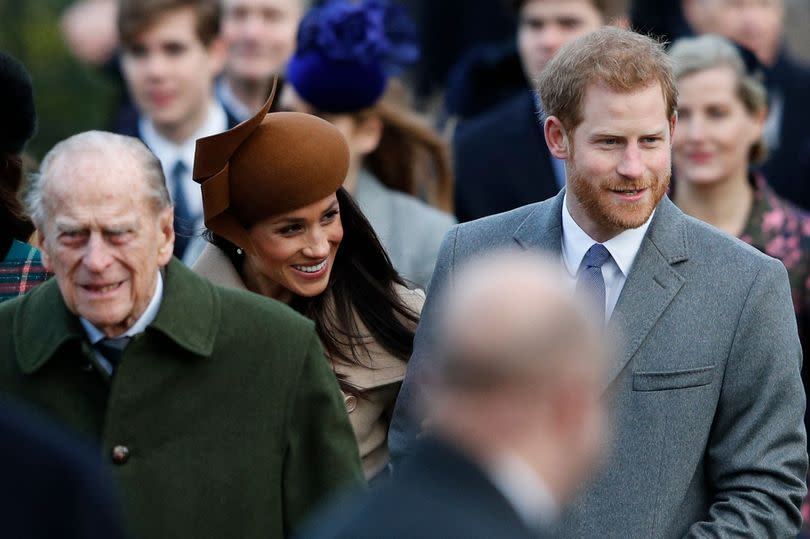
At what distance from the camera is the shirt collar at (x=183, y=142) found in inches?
325

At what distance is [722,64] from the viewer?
6.96 m

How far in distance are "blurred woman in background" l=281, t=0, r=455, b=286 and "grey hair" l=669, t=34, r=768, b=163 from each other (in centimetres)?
94

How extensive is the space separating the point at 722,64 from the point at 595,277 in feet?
8.29

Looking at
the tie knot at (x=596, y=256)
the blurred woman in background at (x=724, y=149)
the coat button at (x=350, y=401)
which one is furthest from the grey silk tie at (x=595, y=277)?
the blurred woman in background at (x=724, y=149)

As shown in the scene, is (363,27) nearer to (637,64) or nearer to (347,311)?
(347,311)

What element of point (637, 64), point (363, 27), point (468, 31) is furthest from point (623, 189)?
point (468, 31)

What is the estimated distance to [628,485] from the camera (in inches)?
178

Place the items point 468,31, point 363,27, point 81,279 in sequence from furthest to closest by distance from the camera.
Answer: point 468,31 < point 363,27 < point 81,279

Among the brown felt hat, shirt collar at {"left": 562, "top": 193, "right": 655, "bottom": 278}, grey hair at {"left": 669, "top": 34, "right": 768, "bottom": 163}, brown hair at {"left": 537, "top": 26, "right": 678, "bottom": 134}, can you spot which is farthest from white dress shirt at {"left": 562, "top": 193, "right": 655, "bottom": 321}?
grey hair at {"left": 669, "top": 34, "right": 768, "bottom": 163}

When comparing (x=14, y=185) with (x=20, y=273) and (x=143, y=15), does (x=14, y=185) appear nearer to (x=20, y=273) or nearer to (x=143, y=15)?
(x=20, y=273)

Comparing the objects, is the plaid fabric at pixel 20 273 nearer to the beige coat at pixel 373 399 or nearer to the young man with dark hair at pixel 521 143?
the beige coat at pixel 373 399

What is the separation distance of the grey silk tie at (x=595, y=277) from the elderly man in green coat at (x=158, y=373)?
0.66 metres

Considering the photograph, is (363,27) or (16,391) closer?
(16,391)

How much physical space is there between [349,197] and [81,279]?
3.51ft
